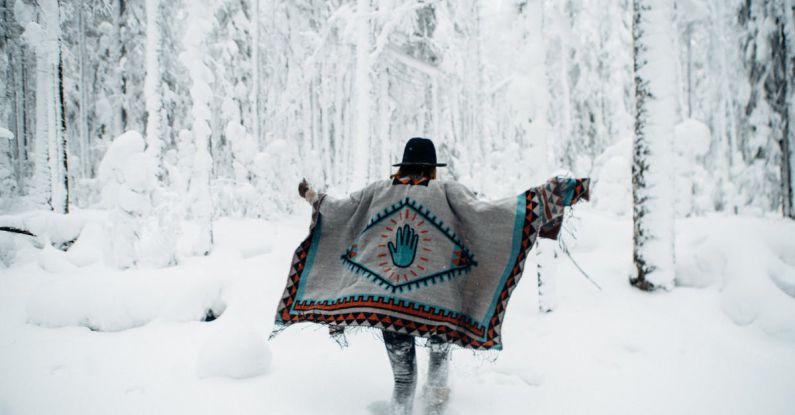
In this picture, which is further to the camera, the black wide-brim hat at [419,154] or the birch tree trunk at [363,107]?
the birch tree trunk at [363,107]

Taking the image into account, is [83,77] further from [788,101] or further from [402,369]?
[788,101]

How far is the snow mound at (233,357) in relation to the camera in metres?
3.71

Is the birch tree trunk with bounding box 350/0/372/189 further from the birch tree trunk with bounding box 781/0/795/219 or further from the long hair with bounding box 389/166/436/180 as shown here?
the birch tree trunk with bounding box 781/0/795/219

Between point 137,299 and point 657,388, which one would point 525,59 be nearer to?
point 657,388

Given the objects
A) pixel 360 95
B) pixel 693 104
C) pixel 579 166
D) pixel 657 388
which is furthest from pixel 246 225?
pixel 693 104

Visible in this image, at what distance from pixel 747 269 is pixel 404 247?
175 inches

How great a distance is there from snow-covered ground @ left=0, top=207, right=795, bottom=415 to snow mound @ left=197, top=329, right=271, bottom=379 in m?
0.01

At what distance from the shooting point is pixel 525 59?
5660mm

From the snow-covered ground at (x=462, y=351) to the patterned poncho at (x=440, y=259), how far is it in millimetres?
951

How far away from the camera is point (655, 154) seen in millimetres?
5039

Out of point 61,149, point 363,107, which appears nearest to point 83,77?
point 61,149

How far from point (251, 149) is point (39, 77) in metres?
5.82

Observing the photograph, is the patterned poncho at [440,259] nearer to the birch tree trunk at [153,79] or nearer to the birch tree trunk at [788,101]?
the birch tree trunk at [153,79]

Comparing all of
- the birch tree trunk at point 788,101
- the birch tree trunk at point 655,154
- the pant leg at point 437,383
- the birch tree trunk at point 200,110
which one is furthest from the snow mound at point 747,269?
the birch tree trunk at point 200,110
